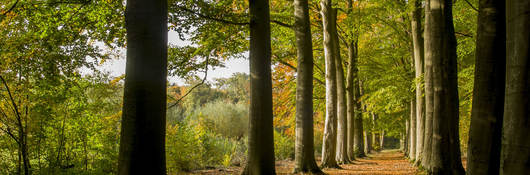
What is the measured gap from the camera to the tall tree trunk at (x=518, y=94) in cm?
290

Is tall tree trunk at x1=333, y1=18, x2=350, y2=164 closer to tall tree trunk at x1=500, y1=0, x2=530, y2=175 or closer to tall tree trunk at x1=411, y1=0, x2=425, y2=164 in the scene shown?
tall tree trunk at x1=411, y1=0, x2=425, y2=164

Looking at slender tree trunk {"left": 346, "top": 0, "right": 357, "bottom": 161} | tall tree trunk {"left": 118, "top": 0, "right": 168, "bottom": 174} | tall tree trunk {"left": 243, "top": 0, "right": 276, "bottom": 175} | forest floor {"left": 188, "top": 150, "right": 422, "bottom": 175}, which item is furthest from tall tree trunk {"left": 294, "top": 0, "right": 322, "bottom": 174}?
slender tree trunk {"left": 346, "top": 0, "right": 357, "bottom": 161}

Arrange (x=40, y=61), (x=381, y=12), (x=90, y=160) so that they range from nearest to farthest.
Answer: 1. (x=40, y=61)
2. (x=90, y=160)
3. (x=381, y=12)

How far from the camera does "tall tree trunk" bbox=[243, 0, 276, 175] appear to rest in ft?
20.7

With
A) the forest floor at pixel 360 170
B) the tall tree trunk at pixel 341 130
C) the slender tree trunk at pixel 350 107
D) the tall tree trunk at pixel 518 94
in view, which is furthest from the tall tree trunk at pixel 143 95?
the slender tree trunk at pixel 350 107

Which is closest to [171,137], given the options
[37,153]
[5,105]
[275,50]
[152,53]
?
[37,153]

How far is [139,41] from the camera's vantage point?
11.5 ft

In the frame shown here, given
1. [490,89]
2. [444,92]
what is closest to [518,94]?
[490,89]

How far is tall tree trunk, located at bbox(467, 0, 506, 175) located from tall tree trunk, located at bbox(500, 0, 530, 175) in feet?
3.50

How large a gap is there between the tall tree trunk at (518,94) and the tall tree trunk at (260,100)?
3.96 meters

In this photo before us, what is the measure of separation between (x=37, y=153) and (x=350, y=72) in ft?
45.4

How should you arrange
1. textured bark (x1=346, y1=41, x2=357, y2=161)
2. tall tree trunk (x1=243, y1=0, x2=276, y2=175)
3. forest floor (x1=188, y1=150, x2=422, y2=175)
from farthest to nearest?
textured bark (x1=346, y1=41, x2=357, y2=161) → forest floor (x1=188, y1=150, x2=422, y2=175) → tall tree trunk (x1=243, y1=0, x2=276, y2=175)

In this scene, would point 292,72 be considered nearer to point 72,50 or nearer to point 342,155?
point 342,155

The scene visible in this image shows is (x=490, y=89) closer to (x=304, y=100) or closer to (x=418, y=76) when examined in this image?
(x=304, y=100)
